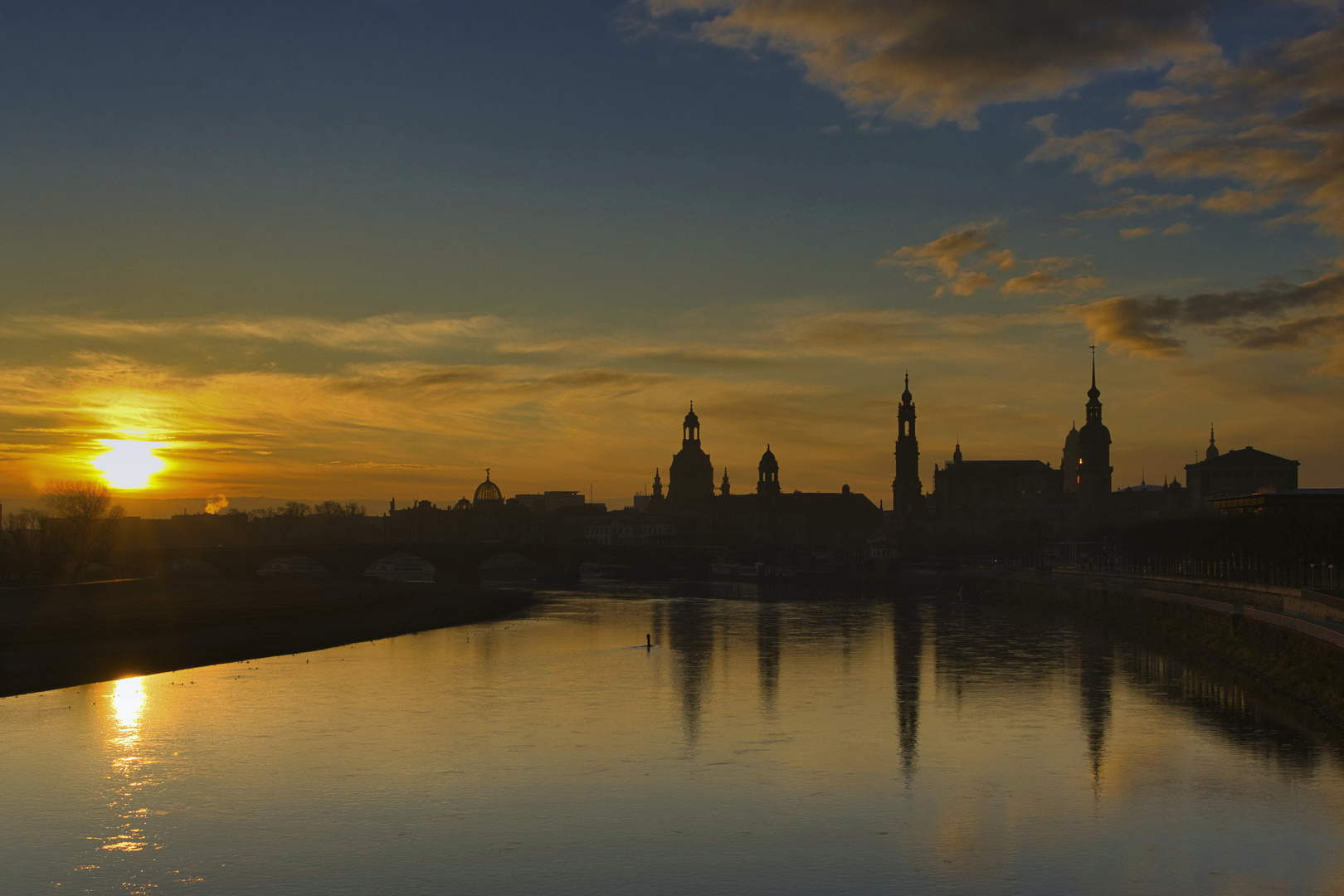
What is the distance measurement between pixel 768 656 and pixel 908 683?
34.8ft

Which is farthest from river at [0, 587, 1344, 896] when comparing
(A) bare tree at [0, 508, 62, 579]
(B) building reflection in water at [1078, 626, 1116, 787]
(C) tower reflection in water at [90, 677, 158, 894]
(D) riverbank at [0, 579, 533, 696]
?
(A) bare tree at [0, 508, 62, 579]

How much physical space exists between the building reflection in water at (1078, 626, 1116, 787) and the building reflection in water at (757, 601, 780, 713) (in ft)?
31.6

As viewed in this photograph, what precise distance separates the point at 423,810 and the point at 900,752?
12799 mm

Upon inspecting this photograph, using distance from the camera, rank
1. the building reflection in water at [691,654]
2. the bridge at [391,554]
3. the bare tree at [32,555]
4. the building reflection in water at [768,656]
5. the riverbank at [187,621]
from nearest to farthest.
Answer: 1. the building reflection in water at [691,654]
2. the building reflection in water at [768,656]
3. the riverbank at [187,621]
4. the bare tree at [32,555]
5. the bridge at [391,554]

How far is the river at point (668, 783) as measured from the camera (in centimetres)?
2156

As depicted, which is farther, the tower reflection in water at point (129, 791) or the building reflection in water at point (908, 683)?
the building reflection in water at point (908, 683)

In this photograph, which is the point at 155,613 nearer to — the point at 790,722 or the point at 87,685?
the point at 87,685

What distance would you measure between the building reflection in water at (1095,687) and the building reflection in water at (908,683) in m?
4.36

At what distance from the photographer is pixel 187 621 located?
65.6m

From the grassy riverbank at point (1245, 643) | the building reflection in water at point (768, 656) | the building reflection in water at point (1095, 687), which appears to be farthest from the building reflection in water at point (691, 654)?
the grassy riverbank at point (1245, 643)

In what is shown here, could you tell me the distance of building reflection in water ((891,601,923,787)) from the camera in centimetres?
3247

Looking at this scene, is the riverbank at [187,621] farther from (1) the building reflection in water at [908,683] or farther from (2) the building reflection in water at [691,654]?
(1) the building reflection in water at [908,683]

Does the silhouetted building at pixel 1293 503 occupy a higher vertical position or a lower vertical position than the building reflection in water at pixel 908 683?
higher

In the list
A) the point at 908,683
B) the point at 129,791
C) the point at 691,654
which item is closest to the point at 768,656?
the point at 691,654
